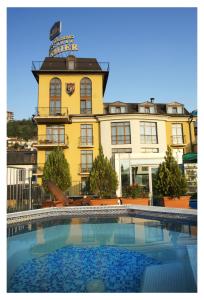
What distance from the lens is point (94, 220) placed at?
469 inches

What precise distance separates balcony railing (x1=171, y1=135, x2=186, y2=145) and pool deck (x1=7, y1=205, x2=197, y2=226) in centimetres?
1397

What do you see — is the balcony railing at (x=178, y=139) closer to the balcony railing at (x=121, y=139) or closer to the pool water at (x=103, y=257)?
the balcony railing at (x=121, y=139)

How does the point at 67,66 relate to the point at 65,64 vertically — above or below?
below

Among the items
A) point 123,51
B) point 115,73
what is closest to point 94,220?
point 123,51

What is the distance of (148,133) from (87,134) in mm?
5698

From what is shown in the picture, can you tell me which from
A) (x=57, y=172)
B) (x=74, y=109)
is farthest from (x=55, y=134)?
(x=57, y=172)

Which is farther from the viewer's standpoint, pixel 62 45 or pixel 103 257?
pixel 62 45

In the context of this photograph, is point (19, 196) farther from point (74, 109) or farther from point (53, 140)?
point (74, 109)

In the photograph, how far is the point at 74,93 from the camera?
25859 mm

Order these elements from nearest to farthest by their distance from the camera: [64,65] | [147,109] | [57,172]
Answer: [57,172] < [64,65] < [147,109]

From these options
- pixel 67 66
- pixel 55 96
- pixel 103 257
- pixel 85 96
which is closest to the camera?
pixel 103 257

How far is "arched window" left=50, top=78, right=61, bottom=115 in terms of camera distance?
25272mm

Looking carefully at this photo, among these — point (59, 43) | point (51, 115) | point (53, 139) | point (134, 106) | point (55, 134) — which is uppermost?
point (59, 43)

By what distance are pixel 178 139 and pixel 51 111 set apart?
12.6 metres
